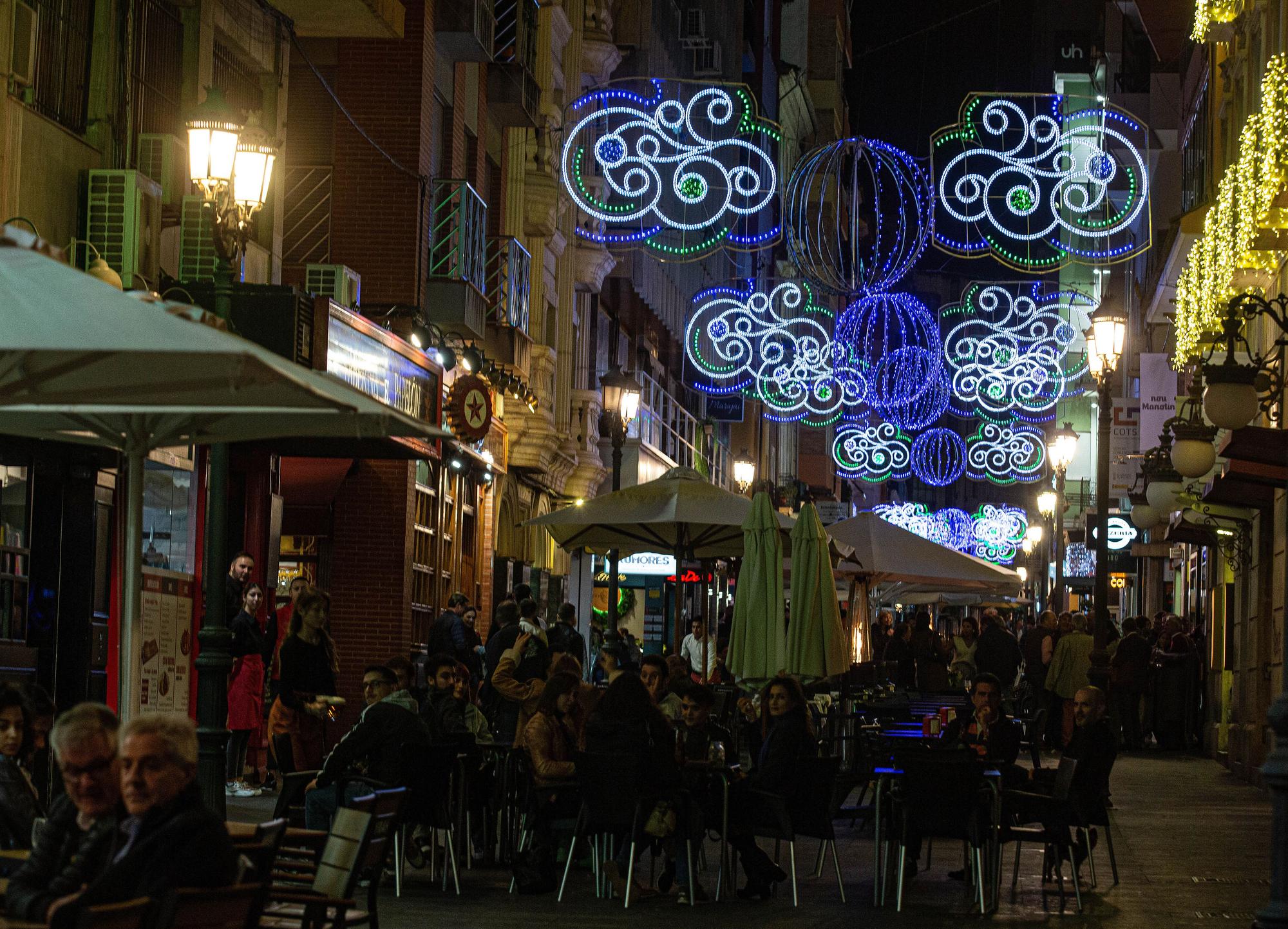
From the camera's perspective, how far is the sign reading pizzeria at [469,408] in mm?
25969

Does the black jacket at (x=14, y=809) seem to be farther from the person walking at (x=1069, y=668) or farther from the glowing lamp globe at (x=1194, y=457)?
the person walking at (x=1069, y=668)

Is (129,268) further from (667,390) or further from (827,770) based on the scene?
(667,390)

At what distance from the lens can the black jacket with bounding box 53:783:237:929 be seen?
6336 millimetres

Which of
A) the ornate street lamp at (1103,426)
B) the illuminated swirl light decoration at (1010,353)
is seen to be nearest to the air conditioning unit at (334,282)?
the illuminated swirl light decoration at (1010,353)

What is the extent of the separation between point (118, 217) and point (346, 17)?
242 inches

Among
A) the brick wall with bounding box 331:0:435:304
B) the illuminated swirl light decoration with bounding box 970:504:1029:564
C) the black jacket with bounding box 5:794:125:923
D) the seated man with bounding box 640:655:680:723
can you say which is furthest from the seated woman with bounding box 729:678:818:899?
the illuminated swirl light decoration with bounding box 970:504:1029:564

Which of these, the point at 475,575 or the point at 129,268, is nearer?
the point at 129,268

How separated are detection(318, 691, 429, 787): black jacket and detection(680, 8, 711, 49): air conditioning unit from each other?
39.8m

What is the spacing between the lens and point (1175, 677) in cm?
3200

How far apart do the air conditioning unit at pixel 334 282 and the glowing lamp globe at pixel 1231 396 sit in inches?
432

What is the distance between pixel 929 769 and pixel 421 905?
3.32 metres

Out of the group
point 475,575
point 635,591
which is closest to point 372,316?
point 475,575

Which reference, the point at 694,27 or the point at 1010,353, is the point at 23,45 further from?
the point at 694,27

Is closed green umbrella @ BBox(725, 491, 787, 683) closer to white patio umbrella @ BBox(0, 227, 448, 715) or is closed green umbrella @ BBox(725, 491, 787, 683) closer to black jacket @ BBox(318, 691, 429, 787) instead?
black jacket @ BBox(318, 691, 429, 787)
